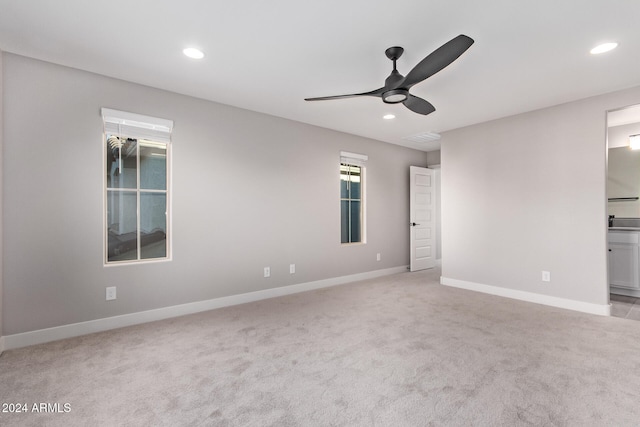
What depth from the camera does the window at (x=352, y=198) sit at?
523cm

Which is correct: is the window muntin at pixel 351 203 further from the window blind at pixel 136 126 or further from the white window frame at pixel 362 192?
the window blind at pixel 136 126

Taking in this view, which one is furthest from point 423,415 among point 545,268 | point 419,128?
point 419,128

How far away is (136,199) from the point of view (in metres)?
3.31

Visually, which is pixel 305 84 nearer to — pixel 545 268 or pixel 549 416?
pixel 549 416

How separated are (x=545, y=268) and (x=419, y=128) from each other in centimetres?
254

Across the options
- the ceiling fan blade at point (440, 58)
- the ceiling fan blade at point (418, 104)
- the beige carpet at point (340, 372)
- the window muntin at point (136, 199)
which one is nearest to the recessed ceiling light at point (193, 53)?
the window muntin at point (136, 199)

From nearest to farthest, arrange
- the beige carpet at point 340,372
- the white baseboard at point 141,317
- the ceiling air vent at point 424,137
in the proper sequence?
the beige carpet at point 340,372 → the white baseboard at point 141,317 → the ceiling air vent at point 424,137

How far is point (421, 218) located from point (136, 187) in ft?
16.2

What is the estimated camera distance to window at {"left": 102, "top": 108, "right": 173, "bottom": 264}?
3143 mm

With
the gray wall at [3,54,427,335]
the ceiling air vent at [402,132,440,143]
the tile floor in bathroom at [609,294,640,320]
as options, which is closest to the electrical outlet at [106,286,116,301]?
the gray wall at [3,54,427,335]

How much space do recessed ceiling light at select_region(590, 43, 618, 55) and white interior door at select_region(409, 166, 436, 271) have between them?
3.51 metres

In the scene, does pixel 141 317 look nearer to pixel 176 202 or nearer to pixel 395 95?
pixel 176 202

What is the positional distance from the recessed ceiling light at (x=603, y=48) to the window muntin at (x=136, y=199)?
13.3 ft

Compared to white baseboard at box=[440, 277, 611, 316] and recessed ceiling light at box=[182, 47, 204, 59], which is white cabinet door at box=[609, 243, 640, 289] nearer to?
white baseboard at box=[440, 277, 611, 316]
